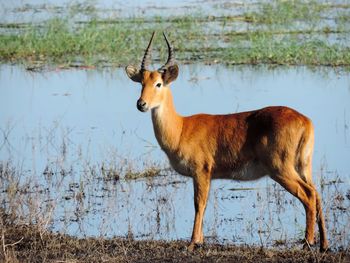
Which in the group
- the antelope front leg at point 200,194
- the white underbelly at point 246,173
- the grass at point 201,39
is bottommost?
the antelope front leg at point 200,194

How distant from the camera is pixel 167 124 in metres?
10.5

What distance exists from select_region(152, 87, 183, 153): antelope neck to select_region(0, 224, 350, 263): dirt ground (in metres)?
1.05

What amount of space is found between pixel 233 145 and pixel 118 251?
1617mm

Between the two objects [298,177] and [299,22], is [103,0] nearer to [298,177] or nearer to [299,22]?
[299,22]

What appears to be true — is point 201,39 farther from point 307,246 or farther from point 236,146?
point 307,246

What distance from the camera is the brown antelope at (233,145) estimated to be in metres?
9.87

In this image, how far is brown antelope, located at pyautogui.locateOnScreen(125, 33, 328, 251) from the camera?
9867 millimetres

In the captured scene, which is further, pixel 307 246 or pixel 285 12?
pixel 285 12

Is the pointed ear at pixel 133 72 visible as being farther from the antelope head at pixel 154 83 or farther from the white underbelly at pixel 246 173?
the white underbelly at pixel 246 173

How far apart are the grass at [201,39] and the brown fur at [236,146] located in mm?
8750

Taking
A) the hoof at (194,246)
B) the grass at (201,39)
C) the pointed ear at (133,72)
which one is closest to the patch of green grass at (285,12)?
the grass at (201,39)

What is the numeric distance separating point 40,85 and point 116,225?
782 cm

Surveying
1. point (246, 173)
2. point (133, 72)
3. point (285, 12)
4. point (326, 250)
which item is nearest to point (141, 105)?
point (133, 72)

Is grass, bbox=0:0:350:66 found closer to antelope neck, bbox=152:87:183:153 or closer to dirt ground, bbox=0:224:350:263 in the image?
antelope neck, bbox=152:87:183:153
